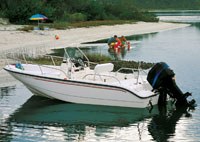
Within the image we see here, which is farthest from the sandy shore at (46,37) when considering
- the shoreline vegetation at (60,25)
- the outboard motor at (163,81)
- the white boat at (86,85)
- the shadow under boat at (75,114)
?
the outboard motor at (163,81)

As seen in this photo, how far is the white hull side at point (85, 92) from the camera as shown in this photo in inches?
626

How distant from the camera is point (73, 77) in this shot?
1636cm

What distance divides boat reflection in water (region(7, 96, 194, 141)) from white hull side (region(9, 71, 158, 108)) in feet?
0.73

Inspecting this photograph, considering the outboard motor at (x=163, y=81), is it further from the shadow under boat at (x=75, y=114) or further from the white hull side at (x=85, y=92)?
the shadow under boat at (x=75, y=114)

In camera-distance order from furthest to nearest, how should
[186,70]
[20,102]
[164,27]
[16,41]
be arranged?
[164,27] < [16,41] < [186,70] < [20,102]

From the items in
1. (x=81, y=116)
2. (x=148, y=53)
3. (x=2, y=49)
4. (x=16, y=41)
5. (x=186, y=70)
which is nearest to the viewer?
(x=81, y=116)

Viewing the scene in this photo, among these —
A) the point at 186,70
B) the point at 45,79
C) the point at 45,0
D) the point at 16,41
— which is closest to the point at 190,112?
the point at 45,79

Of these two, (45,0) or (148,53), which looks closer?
(148,53)

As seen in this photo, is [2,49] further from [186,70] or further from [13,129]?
[13,129]

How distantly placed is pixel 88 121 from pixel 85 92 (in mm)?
1283

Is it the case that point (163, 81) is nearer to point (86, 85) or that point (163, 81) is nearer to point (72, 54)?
point (86, 85)

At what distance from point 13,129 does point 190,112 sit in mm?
5675

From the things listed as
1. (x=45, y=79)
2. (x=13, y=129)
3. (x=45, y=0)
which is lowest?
(x=13, y=129)

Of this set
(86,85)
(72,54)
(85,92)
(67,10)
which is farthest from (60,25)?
(86,85)
